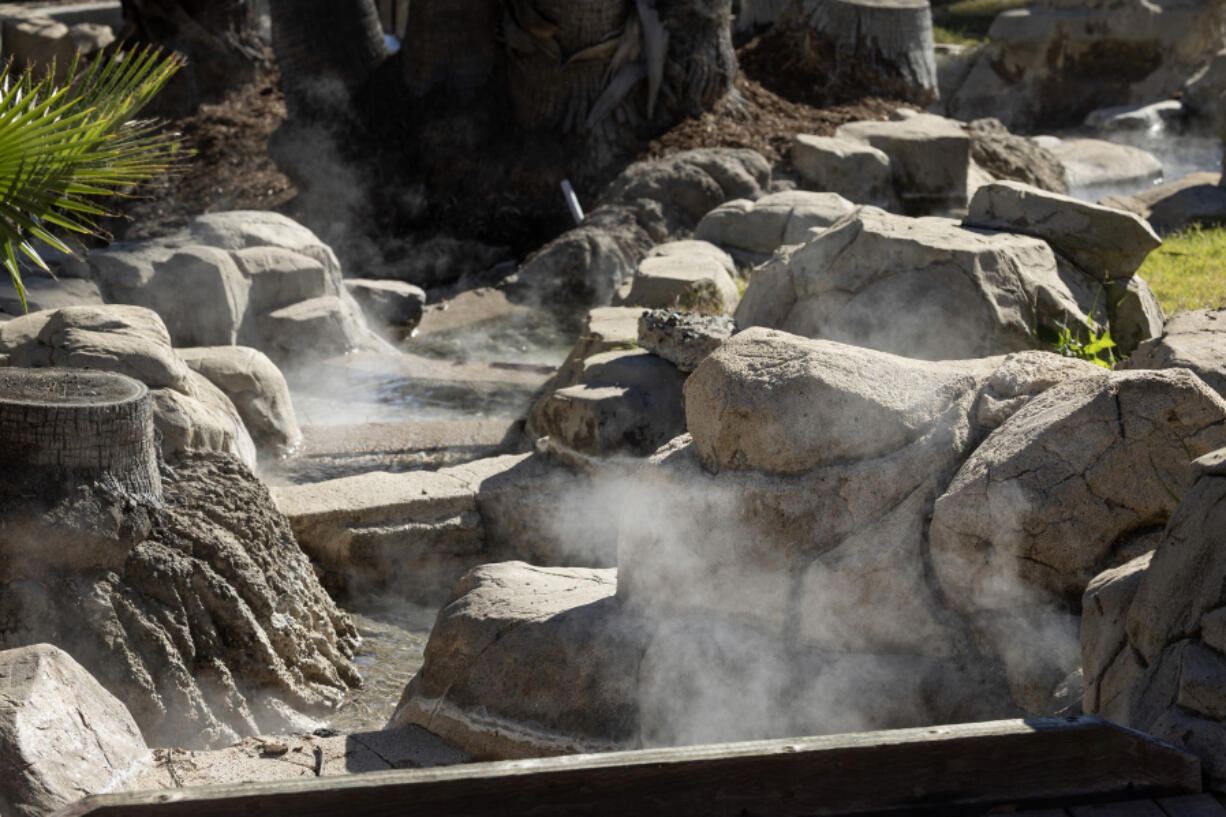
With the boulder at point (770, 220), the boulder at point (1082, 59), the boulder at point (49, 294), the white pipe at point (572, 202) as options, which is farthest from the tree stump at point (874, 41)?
the boulder at point (49, 294)

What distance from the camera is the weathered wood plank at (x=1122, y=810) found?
8.74ft

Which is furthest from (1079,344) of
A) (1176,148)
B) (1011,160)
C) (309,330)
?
(1176,148)

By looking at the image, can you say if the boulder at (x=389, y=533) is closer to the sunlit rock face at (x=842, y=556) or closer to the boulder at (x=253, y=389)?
the boulder at (x=253, y=389)

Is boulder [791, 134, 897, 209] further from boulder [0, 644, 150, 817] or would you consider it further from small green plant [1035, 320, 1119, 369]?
boulder [0, 644, 150, 817]

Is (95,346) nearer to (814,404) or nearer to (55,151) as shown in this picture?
(55,151)

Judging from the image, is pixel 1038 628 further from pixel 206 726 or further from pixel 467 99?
pixel 467 99

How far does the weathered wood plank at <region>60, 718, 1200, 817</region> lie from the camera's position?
2.60 metres

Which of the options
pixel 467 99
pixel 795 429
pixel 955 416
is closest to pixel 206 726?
pixel 795 429

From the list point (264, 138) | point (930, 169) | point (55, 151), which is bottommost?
point (930, 169)

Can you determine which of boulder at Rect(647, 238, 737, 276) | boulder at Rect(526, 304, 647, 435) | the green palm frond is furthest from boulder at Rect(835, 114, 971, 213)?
the green palm frond

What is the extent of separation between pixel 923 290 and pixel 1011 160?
302 inches

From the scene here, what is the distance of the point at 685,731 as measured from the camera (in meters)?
3.90

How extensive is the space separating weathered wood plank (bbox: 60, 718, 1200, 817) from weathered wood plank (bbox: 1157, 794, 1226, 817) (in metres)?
0.02

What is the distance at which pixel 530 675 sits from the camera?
4035mm
